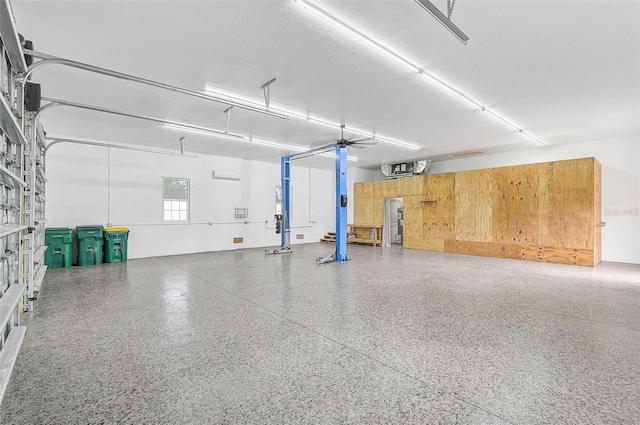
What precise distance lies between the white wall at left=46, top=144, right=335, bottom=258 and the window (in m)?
0.16

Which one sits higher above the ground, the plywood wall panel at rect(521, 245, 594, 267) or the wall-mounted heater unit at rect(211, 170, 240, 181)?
the wall-mounted heater unit at rect(211, 170, 240, 181)

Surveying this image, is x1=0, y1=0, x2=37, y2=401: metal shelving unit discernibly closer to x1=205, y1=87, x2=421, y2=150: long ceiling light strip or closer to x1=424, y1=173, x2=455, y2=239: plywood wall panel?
x1=205, y1=87, x2=421, y2=150: long ceiling light strip

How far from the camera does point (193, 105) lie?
5238 mm

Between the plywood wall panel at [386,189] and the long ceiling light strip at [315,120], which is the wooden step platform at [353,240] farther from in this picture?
the long ceiling light strip at [315,120]

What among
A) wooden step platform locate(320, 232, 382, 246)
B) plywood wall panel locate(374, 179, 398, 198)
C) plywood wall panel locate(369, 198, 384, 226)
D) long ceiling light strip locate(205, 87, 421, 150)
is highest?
long ceiling light strip locate(205, 87, 421, 150)

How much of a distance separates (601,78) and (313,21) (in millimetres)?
4401

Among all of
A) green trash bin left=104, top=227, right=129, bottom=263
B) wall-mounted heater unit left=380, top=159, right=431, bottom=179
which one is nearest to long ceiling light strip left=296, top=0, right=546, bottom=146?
wall-mounted heater unit left=380, top=159, right=431, bottom=179

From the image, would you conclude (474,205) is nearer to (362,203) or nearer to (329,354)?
(362,203)

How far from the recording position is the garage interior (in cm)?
208

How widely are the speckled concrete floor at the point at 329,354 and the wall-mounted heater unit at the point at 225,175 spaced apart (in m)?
5.22

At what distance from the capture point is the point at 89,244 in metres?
6.99

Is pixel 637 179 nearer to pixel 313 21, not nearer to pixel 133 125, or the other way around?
pixel 313 21

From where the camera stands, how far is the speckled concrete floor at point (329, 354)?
184 centimetres

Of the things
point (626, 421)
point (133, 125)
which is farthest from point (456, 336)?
point (133, 125)
